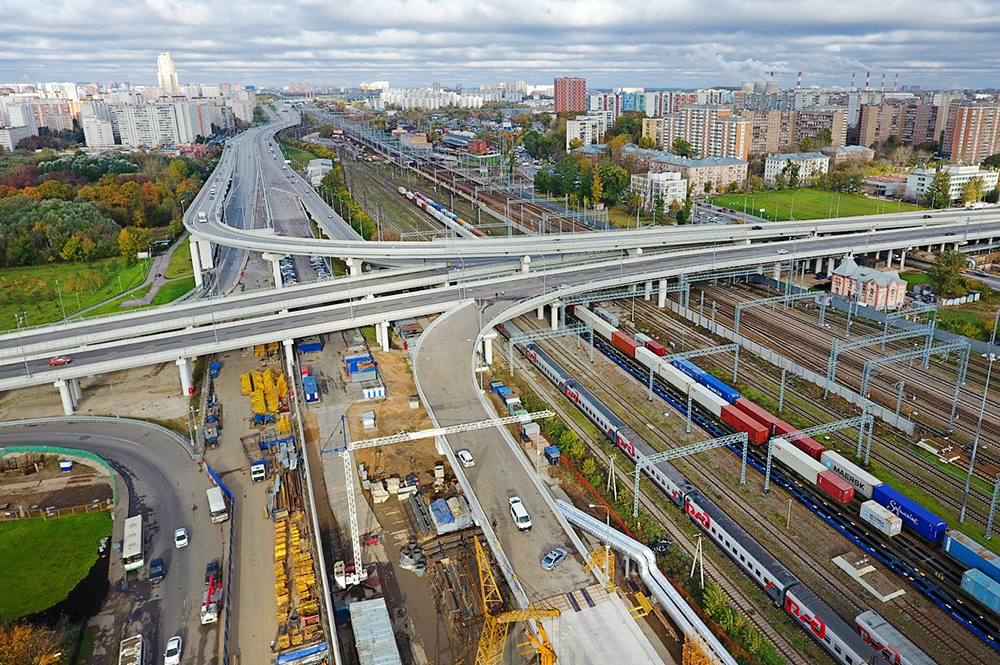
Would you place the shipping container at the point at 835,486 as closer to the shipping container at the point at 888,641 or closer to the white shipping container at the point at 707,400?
the shipping container at the point at 888,641

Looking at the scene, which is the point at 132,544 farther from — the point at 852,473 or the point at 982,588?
the point at 982,588

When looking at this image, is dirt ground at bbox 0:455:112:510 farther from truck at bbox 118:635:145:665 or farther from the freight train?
the freight train

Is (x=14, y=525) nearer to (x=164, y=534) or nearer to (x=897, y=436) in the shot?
(x=164, y=534)

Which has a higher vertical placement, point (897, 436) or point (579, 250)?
point (579, 250)

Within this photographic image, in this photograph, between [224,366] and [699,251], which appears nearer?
[224,366]

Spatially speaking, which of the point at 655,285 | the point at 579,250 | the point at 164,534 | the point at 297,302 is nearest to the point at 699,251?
the point at 655,285

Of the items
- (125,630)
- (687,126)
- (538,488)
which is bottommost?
(125,630)

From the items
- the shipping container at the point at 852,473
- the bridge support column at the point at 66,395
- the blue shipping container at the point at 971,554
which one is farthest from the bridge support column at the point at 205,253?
the blue shipping container at the point at 971,554
